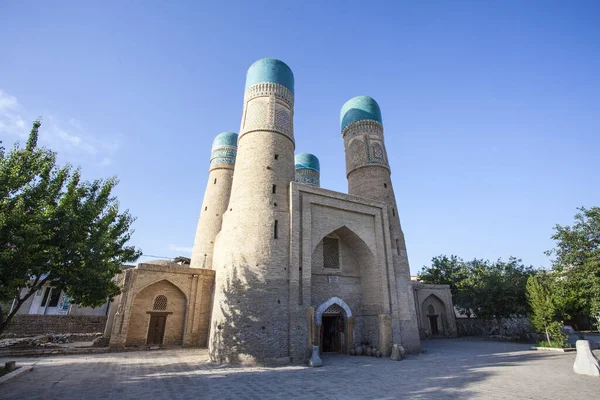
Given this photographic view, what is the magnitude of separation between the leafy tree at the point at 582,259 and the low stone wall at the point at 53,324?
96.1 feet

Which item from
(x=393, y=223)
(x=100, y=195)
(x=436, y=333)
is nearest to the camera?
(x=100, y=195)

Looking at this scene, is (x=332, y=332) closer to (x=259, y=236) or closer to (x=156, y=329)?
(x=259, y=236)

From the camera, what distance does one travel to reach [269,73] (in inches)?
688

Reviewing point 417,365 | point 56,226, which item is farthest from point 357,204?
point 56,226

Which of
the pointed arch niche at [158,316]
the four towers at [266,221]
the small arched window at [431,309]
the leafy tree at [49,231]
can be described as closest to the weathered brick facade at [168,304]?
the pointed arch niche at [158,316]

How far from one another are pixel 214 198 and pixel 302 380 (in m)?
17.4

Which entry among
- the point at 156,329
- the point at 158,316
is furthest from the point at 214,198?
the point at 156,329

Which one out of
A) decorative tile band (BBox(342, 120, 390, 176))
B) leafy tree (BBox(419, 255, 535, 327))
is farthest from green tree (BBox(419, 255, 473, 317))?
decorative tile band (BBox(342, 120, 390, 176))

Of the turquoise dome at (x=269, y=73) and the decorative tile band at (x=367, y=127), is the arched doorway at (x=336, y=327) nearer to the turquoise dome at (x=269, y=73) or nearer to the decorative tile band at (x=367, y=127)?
the decorative tile band at (x=367, y=127)

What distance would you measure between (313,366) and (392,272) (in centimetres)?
722

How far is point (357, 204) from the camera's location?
17.0 meters

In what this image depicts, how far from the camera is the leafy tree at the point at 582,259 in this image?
14.8 metres

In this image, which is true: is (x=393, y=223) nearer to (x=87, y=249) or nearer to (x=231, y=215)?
(x=231, y=215)

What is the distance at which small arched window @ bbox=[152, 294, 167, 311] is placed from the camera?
16898 millimetres
